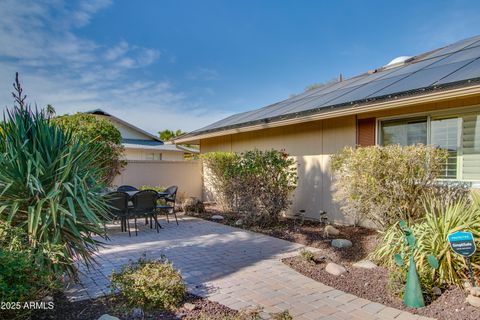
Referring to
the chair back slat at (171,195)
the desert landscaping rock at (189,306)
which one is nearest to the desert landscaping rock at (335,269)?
the desert landscaping rock at (189,306)

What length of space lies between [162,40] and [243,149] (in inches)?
221

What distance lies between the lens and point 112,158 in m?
9.33

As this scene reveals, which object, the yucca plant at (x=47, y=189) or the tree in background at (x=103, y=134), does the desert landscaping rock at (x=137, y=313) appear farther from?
the tree in background at (x=103, y=134)

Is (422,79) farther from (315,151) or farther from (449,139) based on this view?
(315,151)

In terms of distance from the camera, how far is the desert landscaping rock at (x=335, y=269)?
Result: 445 cm

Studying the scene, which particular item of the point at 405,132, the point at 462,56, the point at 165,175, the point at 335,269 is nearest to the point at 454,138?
the point at 405,132

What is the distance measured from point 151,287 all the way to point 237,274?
1527 mm

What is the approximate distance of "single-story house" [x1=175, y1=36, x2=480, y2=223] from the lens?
17.5ft

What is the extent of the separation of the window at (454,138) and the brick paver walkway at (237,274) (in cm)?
336

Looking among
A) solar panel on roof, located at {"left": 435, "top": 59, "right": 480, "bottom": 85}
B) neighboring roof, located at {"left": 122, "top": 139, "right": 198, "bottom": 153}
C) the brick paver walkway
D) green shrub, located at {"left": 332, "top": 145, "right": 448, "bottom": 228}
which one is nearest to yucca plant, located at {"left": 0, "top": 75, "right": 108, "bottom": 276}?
the brick paver walkway

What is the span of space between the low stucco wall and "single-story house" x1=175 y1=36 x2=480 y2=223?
11.8ft

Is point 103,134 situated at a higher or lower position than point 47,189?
higher

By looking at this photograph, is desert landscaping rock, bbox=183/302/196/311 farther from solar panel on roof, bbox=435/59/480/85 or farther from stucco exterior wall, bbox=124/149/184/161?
stucco exterior wall, bbox=124/149/184/161

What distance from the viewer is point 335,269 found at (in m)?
4.51
